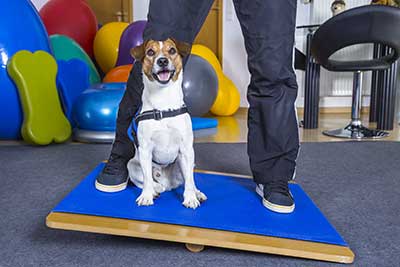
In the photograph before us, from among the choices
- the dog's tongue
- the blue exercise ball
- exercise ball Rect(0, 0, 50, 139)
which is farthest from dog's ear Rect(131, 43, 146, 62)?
exercise ball Rect(0, 0, 50, 139)

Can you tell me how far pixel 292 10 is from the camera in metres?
1.27

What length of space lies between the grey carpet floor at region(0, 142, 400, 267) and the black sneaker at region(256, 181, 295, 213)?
0.19 m

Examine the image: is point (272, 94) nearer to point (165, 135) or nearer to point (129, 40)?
point (165, 135)

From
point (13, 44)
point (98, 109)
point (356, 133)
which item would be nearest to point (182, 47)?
point (98, 109)

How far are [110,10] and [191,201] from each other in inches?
147

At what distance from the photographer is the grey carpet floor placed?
1138 millimetres

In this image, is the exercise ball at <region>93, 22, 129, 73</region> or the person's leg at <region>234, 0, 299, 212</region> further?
the exercise ball at <region>93, 22, 129, 73</region>

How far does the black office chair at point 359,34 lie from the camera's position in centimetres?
254

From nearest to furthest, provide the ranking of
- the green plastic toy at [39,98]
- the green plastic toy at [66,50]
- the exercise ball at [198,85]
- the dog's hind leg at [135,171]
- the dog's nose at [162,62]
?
the dog's nose at [162,62] → the dog's hind leg at [135,171] → the green plastic toy at [39,98] → the exercise ball at [198,85] → the green plastic toy at [66,50]

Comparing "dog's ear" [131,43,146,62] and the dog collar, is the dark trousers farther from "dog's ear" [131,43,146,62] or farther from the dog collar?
the dog collar

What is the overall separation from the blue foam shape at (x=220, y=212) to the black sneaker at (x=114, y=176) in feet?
0.09

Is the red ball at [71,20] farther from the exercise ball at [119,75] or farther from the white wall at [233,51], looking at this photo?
the exercise ball at [119,75]

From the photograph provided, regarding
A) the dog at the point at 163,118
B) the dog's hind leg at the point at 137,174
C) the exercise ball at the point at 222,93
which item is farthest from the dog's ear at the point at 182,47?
the exercise ball at the point at 222,93

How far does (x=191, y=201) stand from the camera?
1301 millimetres
